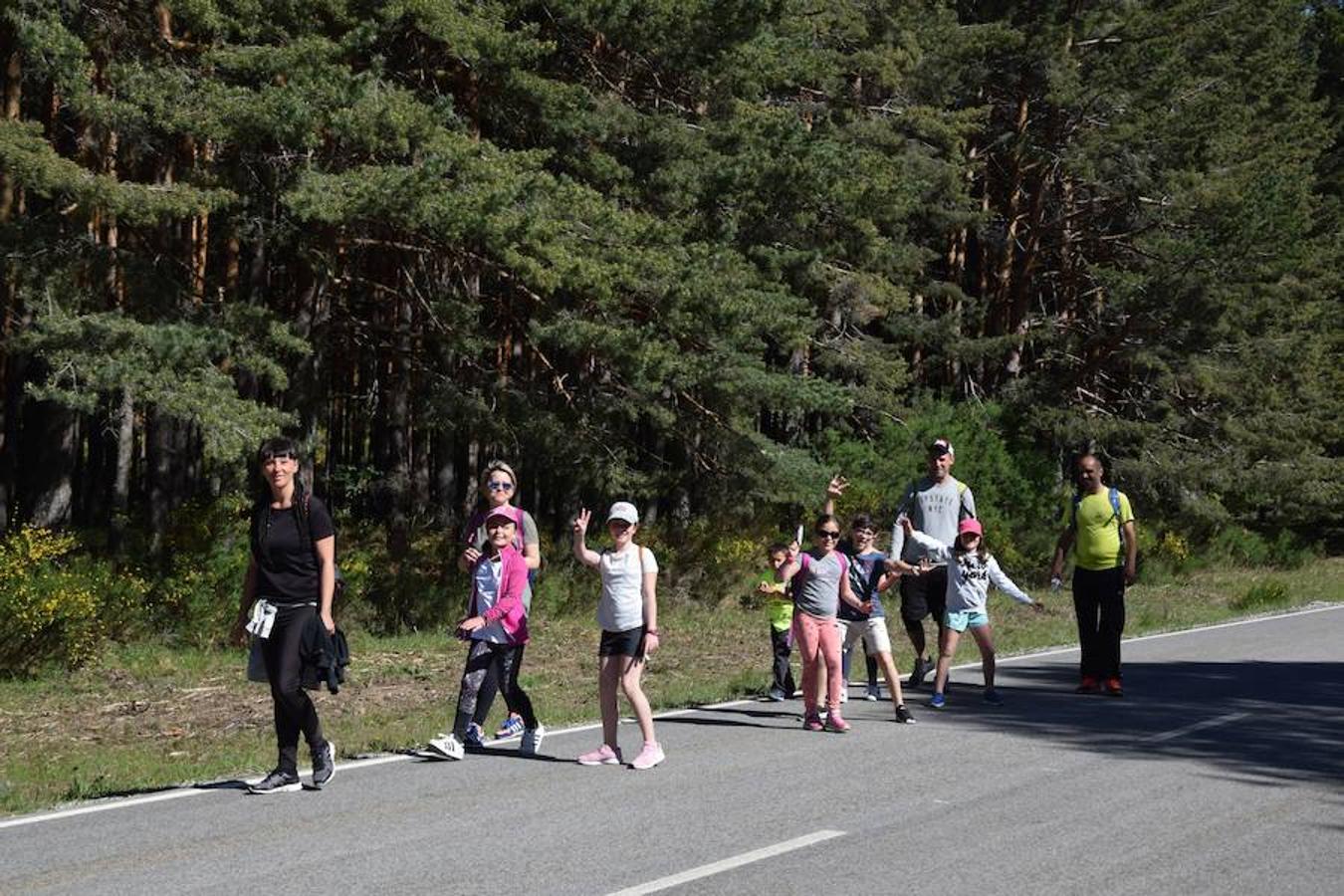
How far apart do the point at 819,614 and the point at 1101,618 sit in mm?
3688

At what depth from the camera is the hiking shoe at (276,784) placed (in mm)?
9148

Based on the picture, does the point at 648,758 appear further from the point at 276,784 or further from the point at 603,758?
the point at 276,784

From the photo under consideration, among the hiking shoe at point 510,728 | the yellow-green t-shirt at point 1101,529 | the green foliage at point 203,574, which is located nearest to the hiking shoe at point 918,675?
the yellow-green t-shirt at point 1101,529

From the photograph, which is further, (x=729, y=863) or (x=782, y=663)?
(x=782, y=663)

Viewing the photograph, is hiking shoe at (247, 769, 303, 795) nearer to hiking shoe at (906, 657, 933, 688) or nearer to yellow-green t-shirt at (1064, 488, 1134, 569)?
hiking shoe at (906, 657, 933, 688)

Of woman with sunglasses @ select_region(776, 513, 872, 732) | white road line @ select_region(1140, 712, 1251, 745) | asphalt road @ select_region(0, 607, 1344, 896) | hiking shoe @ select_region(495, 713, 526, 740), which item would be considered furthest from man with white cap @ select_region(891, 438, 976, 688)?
hiking shoe @ select_region(495, 713, 526, 740)

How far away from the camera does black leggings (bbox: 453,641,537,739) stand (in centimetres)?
1053

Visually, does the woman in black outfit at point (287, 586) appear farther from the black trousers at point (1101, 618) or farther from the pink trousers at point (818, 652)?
the black trousers at point (1101, 618)

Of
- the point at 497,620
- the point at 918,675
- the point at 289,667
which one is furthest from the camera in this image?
the point at 918,675

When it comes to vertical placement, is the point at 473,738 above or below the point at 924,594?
below

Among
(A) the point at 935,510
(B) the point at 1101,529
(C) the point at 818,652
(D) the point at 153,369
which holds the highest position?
(D) the point at 153,369

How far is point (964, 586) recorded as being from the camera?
13.4 meters

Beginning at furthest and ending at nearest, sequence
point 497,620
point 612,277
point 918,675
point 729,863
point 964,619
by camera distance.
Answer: point 612,277
point 918,675
point 964,619
point 497,620
point 729,863

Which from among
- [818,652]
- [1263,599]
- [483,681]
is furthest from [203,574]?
[1263,599]
